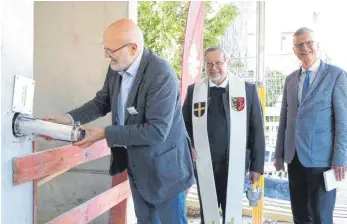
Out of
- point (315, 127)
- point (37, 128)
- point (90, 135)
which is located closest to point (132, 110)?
point (90, 135)

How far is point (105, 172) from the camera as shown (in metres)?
3.74

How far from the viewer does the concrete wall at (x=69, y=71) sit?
372cm

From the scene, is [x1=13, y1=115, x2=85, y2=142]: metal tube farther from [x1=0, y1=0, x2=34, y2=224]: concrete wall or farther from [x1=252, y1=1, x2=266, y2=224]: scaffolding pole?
[x1=252, y1=1, x2=266, y2=224]: scaffolding pole

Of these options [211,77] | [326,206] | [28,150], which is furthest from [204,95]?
[28,150]

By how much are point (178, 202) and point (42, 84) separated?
Result: 7.97 ft

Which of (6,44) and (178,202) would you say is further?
(178,202)

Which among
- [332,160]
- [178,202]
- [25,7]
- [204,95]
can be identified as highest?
[25,7]

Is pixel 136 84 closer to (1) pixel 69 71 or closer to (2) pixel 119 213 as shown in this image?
(2) pixel 119 213

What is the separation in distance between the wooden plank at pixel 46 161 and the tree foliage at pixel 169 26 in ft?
16.5

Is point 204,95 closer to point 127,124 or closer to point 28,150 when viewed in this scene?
point 127,124

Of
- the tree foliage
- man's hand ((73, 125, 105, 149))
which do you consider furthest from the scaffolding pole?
the tree foliage

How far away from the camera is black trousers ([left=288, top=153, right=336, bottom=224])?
8.39 feet

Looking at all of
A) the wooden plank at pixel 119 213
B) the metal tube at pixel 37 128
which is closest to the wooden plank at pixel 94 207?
the wooden plank at pixel 119 213

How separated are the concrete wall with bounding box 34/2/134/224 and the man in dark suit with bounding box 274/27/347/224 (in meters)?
1.82
